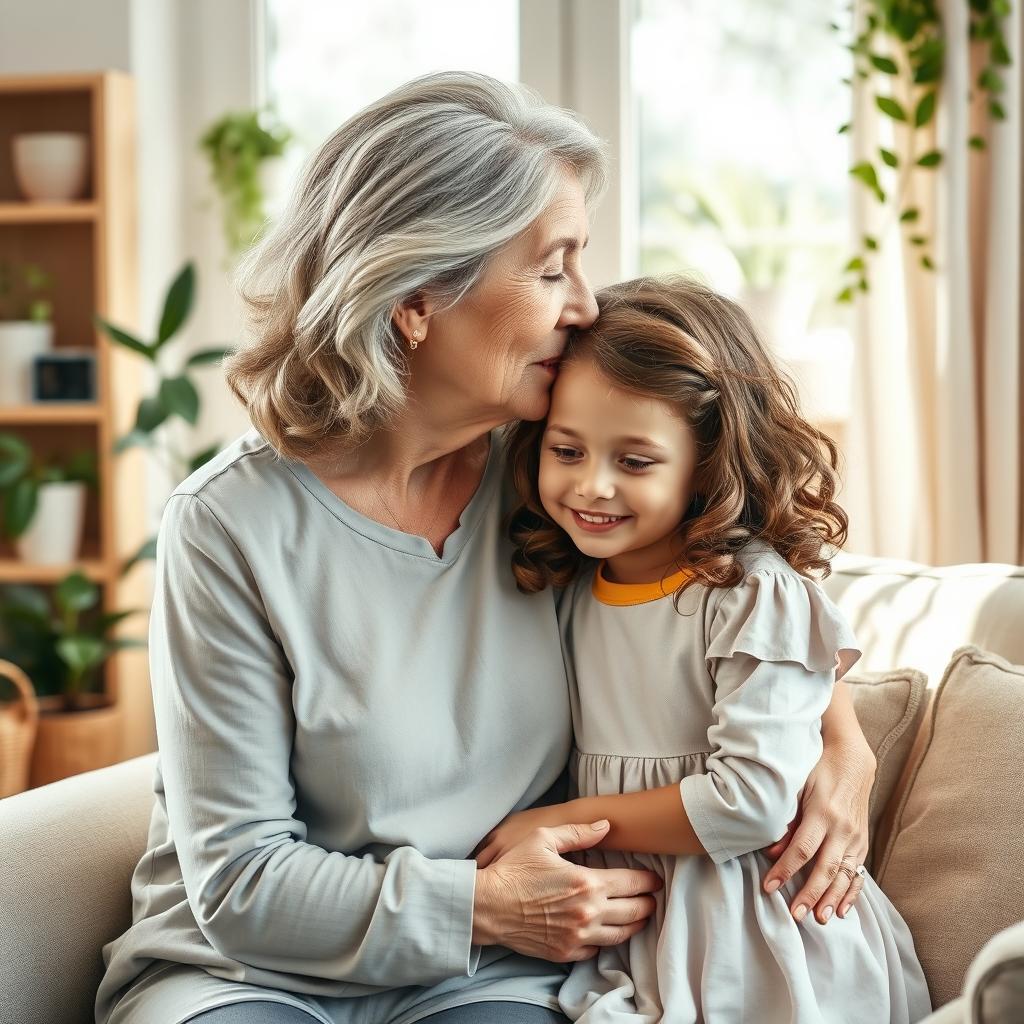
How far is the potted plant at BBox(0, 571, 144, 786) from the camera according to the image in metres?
2.97

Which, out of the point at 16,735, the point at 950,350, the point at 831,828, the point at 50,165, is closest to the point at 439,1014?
the point at 831,828

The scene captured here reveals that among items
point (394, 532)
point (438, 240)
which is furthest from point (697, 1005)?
point (438, 240)

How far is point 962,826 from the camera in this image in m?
1.33

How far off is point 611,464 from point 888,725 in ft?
1.56

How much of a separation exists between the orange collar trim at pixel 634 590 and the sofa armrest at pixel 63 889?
2.09 ft

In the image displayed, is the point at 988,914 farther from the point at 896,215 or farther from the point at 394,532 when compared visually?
the point at 896,215

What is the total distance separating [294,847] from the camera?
4.15 feet

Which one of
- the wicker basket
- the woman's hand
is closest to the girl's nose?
the woman's hand

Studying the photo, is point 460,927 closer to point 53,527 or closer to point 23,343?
point 53,527

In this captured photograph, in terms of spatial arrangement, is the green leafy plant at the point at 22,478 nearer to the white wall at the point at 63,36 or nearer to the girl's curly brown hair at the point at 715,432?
the white wall at the point at 63,36

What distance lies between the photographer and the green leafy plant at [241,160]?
3043mm

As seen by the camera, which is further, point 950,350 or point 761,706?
point 950,350

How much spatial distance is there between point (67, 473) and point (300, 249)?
83.0 inches

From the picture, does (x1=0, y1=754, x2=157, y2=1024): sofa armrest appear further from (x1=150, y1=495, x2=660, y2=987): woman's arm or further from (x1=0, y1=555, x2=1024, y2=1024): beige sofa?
(x1=150, y1=495, x2=660, y2=987): woman's arm
